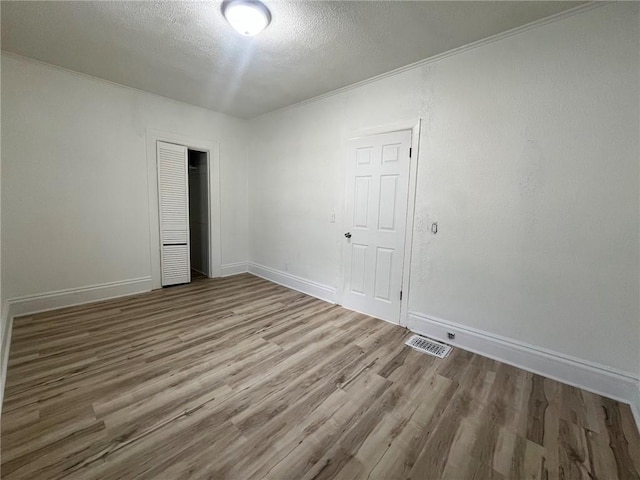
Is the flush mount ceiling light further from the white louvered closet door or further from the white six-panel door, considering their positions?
the white louvered closet door

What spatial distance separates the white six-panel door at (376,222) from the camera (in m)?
2.99

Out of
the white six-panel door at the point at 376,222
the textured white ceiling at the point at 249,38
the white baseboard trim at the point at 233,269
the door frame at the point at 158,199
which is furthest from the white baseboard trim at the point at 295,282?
the textured white ceiling at the point at 249,38

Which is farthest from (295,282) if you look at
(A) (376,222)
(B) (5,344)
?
(B) (5,344)

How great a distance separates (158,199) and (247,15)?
2.94 m

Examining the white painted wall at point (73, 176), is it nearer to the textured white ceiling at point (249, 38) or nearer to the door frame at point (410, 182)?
the textured white ceiling at point (249, 38)

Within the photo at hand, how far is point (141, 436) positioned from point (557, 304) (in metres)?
3.06

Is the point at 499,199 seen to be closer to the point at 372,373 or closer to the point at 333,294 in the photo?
the point at 372,373

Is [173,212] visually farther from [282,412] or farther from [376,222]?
[282,412]

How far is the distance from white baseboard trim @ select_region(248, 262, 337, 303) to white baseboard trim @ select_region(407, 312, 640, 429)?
137 cm

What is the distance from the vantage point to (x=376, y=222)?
3197 millimetres

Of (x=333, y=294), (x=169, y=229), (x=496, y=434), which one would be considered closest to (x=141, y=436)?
(x=496, y=434)

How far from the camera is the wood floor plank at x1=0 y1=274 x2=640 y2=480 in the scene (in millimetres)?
1412

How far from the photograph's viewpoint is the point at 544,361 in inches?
86.6

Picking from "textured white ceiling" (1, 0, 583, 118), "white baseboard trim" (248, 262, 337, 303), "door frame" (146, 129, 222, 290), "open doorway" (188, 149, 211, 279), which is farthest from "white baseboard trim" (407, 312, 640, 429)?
"open doorway" (188, 149, 211, 279)
